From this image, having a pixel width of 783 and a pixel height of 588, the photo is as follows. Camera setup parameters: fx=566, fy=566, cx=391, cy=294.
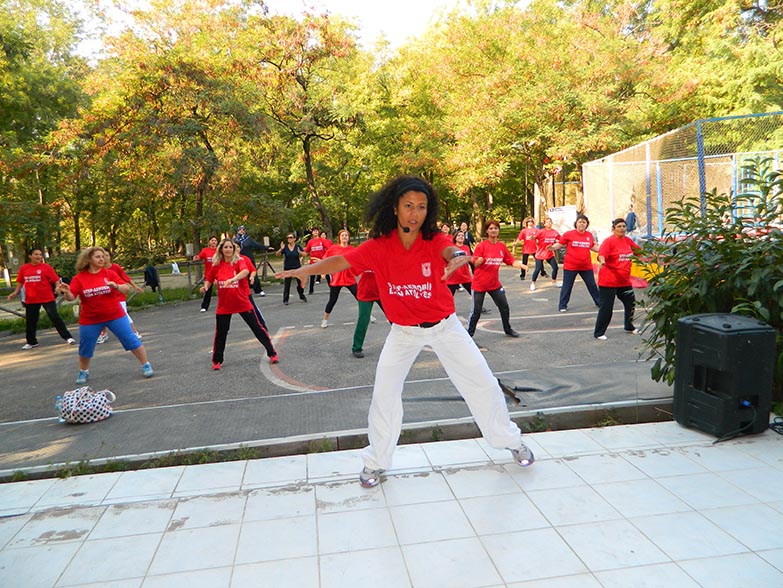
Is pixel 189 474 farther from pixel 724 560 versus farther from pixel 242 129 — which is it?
pixel 242 129

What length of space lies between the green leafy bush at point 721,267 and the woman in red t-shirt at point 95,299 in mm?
6117

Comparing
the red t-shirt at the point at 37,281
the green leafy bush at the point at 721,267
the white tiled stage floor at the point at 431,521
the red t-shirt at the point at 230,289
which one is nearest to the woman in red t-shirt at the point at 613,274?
the green leafy bush at the point at 721,267

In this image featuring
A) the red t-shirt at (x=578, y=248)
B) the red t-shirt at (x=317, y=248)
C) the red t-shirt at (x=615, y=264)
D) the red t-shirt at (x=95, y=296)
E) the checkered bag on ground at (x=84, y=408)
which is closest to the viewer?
the checkered bag on ground at (x=84, y=408)

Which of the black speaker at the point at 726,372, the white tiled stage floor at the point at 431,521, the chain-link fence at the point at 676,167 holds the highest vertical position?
the chain-link fence at the point at 676,167

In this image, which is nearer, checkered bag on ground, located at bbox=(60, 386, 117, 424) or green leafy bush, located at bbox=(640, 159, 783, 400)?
green leafy bush, located at bbox=(640, 159, 783, 400)

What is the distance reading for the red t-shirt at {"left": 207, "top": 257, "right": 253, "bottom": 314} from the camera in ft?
24.0

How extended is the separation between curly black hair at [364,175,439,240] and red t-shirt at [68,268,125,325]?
470 centimetres

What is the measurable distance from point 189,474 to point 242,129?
16.0 metres

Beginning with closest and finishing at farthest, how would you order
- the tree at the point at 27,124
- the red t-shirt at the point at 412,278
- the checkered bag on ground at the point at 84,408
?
the red t-shirt at the point at 412,278 → the checkered bag on ground at the point at 84,408 → the tree at the point at 27,124

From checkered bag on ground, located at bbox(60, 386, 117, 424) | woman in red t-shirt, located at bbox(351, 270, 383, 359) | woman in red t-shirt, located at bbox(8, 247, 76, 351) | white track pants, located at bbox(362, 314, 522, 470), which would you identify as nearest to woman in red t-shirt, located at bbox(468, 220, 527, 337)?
woman in red t-shirt, located at bbox(351, 270, 383, 359)

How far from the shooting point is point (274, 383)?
22.6 feet

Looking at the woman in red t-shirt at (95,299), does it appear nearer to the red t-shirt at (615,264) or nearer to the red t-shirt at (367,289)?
the red t-shirt at (367,289)

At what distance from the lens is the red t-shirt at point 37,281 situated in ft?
32.6

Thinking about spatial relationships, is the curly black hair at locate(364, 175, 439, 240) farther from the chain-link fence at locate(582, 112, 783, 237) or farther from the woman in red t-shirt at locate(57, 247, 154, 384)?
the chain-link fence at locate(582, 112, 783, 237)
